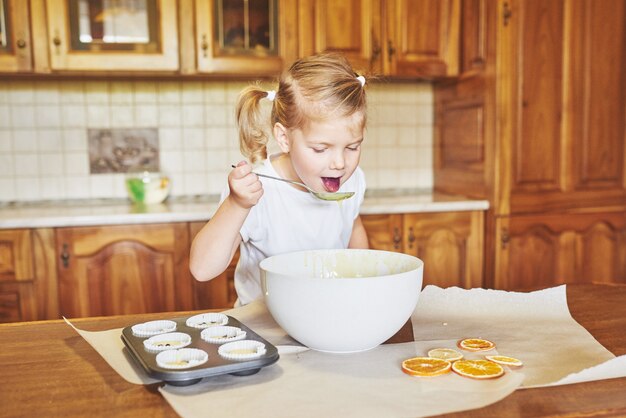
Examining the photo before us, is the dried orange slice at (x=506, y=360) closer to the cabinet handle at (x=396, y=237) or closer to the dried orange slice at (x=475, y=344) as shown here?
the dried orange slice at (x=475, y=344)

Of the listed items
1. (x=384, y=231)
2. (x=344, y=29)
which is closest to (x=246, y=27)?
(x=344, y=29)

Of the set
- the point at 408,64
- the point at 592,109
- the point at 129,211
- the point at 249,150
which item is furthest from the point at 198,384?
the point at 592,109

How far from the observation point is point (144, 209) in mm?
2312

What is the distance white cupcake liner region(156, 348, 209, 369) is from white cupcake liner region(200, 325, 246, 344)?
0.13 feet

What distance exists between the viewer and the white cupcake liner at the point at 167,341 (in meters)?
0.77

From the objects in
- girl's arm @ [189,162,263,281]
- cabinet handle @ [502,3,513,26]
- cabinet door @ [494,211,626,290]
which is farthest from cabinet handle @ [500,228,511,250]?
girl's arm @ [189,162,263,281]

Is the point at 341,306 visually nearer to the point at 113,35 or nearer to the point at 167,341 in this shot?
the point at 167,341

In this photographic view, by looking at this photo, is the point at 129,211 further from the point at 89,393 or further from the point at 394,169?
the point at 89,393

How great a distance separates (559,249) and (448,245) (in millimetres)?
461

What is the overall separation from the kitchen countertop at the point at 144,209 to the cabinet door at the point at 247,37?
0.54 meters

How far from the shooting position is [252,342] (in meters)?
0.77

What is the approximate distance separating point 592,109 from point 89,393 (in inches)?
90.5

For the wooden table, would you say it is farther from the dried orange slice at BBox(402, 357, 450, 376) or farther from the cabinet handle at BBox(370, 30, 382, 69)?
the cabinet handle at BBox(370, 30, 382, 69)

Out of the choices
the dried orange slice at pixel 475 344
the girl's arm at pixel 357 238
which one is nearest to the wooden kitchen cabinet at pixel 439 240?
the girl's arm at pixel 357 238
